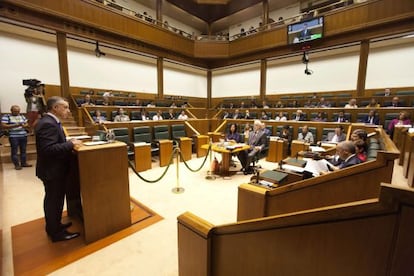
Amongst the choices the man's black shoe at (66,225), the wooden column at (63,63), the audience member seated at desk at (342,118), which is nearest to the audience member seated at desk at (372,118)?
the audience member seated at desk at (342,118)

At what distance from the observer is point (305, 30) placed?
830 cm

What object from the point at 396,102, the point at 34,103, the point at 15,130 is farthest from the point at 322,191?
the point at 34,103

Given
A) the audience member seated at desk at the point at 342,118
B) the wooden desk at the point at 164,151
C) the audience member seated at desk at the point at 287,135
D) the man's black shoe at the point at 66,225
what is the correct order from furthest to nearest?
1. the audience member seated at desk at the point at 342,118
2. the audience member seated at desk at the point at 287,135
3. the wooden desk at the point at 164,151
4. the man's black shoe at the point at 66,225

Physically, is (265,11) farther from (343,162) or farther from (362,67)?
(343,162)

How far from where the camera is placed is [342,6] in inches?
312

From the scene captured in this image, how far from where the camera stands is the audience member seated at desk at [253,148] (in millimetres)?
4484

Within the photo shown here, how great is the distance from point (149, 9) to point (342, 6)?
342 inches

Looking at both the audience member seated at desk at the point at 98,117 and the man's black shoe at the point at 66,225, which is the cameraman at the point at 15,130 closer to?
the audience member seated at desk at the point at 98,117

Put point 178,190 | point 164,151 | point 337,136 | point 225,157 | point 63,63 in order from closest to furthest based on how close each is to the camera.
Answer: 1. point 178,190
2. point 225,157
3. point 337,136
4. point 164,151
5. point 63,63

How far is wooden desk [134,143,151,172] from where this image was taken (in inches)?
180

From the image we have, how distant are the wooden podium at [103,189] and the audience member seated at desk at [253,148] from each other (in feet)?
9.23

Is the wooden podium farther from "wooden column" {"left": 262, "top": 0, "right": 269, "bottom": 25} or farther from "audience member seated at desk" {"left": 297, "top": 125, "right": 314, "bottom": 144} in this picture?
"wooden column" {"left": 262, "top": 0, "right": 269, "bottom": 25}

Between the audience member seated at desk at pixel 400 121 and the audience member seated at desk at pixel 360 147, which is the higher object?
the audience member seated at desk at pixel 400 121

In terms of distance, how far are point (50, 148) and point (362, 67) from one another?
9852 mm
